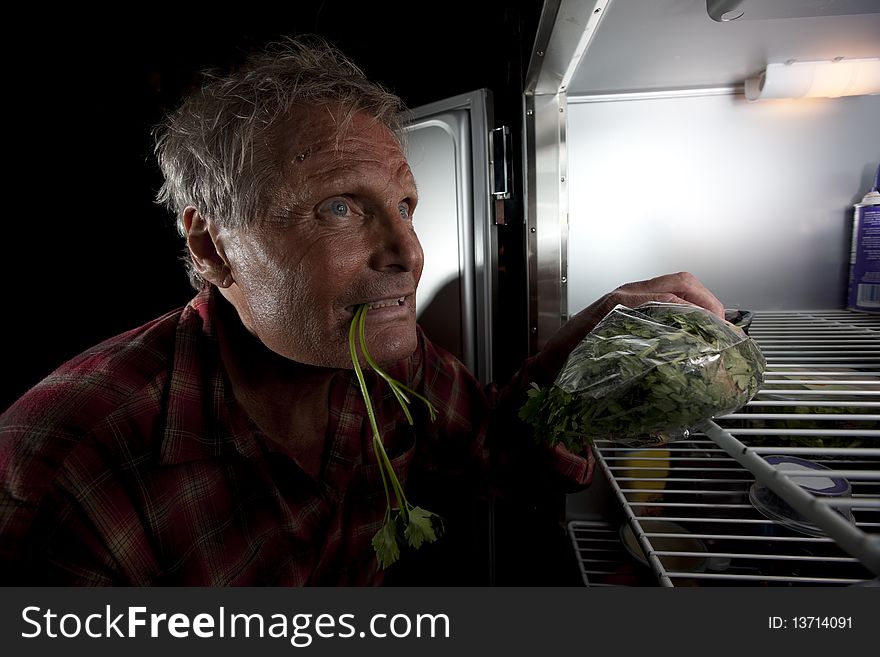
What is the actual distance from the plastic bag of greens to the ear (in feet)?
2.01

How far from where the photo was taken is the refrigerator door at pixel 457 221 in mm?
1246

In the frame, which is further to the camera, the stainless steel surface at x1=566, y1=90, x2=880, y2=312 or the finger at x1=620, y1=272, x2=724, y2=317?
the stainless steel surface at x1=566, y1=90, x2=880, y2=312

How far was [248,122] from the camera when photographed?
→ 0.88 metres

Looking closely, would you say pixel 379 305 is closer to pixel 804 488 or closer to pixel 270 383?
pixel 270 383

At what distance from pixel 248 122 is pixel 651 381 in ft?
2.49

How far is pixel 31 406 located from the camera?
0.83 metres

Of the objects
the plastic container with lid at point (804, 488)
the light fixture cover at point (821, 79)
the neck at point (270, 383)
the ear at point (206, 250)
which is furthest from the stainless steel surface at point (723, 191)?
the ear at point (206, 250)

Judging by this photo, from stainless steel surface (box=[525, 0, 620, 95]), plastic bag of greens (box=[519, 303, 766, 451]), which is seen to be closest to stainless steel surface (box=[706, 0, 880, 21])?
stainless steel surface (box=[525, 0, 620, 95])

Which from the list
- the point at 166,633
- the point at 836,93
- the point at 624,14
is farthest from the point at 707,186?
the point at 166,633

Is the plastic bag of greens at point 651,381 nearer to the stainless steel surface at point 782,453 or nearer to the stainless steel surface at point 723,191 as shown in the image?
the stainless steel surface at point 782,453

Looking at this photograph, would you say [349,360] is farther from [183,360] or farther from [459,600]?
[459,600]

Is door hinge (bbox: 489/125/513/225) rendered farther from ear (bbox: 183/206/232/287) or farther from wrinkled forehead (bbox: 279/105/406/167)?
ear (bbox: 183/206/232/287)

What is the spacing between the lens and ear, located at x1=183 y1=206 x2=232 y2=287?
947mm

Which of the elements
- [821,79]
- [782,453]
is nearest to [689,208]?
[821,79]
